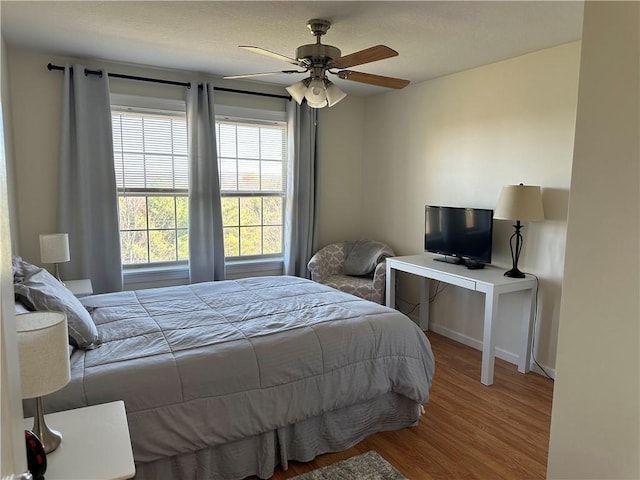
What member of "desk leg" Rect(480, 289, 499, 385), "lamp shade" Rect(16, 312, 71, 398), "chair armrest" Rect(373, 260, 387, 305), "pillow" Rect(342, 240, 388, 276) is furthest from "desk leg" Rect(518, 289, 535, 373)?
"lamp shade" Rect(16, 312, 71, 398)

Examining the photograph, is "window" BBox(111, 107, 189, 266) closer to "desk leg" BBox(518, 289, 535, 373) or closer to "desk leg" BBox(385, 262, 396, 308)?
"desk leg" BBox(385, 262, 396, 308)

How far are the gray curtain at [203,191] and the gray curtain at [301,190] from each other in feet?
2.66

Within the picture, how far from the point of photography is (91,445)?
5.07ft

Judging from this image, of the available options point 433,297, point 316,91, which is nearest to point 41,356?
point 316,91

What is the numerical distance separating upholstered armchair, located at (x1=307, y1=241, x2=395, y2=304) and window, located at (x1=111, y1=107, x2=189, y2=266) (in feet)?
4.73

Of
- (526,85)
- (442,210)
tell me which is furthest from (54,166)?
(526,85)

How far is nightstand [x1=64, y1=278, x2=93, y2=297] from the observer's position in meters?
3.31

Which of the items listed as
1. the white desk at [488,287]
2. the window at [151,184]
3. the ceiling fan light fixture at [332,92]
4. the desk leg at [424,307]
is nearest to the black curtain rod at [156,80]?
the window at [151,184]

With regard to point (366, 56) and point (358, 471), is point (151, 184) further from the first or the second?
point (358, 471)

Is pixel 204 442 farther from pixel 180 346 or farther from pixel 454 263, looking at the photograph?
pixel 454 263

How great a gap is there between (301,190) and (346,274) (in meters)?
1.07

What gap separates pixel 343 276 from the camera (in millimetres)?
4852

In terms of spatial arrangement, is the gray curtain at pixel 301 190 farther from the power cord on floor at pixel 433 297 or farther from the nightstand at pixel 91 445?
the nightstand at pixel 91 445

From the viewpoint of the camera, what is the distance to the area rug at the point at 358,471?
2268 mm
